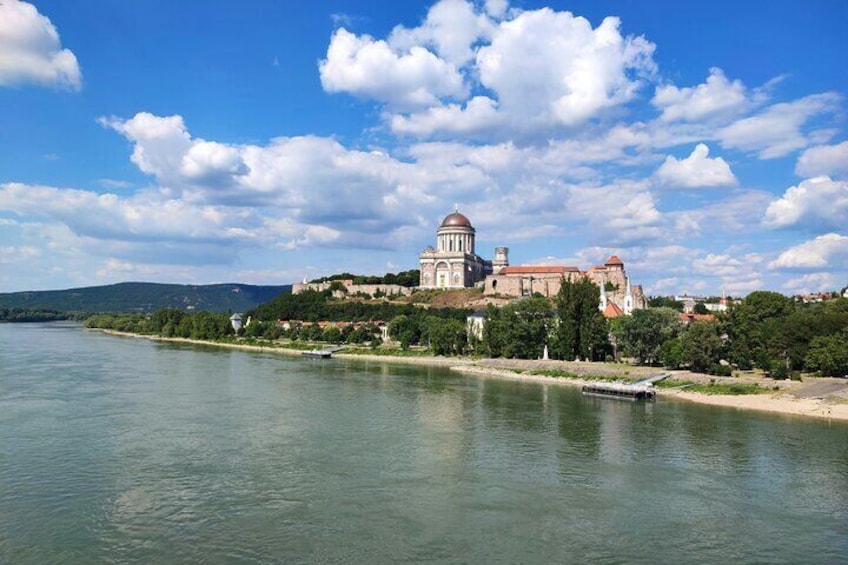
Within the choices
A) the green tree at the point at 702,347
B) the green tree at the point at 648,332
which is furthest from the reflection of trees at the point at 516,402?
the green tree at the point at 702,347

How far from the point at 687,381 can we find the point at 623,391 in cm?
420

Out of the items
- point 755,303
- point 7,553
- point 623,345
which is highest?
point 755,303

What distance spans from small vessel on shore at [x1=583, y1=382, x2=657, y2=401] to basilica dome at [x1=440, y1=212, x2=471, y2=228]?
47617 mm

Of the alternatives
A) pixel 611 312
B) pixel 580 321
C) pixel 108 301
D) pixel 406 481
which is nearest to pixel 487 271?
pixel 611 312

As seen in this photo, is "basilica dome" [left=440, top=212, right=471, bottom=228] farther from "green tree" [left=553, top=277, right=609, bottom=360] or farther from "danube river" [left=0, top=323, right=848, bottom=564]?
"danube river" [left=0, top=323, right=848, bottom=564]

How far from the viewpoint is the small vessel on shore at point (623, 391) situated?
27.5 m

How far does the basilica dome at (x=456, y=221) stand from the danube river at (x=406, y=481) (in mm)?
51116

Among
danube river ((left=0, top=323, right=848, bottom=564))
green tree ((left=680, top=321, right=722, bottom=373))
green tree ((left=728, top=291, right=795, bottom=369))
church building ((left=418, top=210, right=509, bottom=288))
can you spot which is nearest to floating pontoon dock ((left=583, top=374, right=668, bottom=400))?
danube river ((left=0, top=323, right=848, bottom=564))

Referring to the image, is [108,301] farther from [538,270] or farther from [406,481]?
[406,481]

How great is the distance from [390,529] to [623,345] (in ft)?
87.2

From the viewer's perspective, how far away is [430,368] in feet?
133

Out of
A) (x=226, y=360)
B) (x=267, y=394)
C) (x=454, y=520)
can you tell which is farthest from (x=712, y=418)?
(x=226, y=360)

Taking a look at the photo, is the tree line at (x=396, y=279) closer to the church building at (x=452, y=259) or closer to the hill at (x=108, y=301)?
the church building at (x=452, y=259)

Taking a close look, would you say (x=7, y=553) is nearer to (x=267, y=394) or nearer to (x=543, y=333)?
(x=267, y=394)
